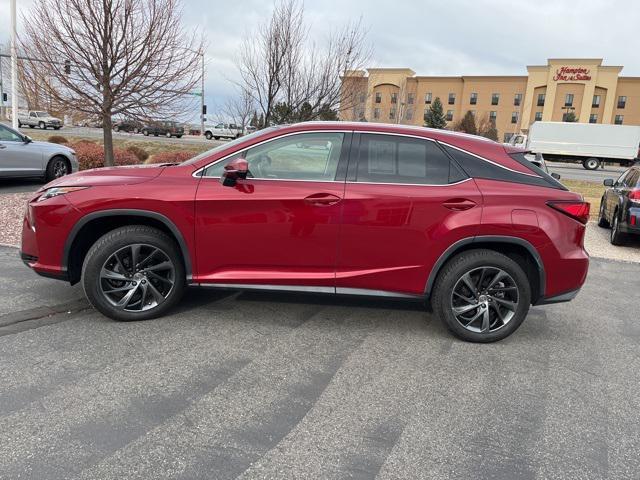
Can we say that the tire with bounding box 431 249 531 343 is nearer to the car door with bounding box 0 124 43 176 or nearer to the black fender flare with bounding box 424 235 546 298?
the black fender flare with bounding box 424 235 546 298

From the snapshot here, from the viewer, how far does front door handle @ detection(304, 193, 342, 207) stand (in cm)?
391

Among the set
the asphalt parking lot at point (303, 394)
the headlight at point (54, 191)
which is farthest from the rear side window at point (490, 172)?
the headlight at point (54, 191)

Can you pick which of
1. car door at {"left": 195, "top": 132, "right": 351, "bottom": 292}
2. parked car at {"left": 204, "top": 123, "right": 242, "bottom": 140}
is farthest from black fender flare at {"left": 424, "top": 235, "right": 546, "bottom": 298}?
parked car at {"left": 204, "top": 123, "right": 242, "bottom": 140}

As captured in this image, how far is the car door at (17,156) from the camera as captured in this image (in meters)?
10.1

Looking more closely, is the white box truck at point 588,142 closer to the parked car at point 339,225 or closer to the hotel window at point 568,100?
the parked car at point 339,225

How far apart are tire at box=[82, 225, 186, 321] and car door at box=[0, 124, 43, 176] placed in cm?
769

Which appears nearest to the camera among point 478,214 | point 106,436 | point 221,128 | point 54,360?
point 106,436

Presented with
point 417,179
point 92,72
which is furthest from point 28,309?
point 92,72

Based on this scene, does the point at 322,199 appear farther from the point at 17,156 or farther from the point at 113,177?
the point at 17,156

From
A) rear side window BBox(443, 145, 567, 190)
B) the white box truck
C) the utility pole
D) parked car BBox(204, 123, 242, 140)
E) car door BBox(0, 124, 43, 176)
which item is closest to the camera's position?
rear side window BBox(443, 145, 567, 190)

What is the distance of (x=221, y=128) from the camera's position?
1855 inches

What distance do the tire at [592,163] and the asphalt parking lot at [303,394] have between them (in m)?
38.2

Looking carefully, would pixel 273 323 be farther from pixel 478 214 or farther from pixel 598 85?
pixel 598 85

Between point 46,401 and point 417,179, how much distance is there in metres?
2.96
